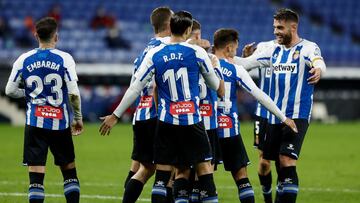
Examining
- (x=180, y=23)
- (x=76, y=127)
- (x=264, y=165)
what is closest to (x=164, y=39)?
(x=180, y=23)

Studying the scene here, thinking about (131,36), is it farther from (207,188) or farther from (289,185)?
(207,188)

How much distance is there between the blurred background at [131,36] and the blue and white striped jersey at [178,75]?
60.8 ft

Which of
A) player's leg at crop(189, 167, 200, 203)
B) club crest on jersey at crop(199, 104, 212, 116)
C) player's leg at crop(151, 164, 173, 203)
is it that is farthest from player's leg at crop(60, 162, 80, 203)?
club crest on jersey at crop(199, 104, 212, 116)

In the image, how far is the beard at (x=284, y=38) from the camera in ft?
35.7

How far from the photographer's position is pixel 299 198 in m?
12.8

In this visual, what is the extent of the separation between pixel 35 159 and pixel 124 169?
690cm

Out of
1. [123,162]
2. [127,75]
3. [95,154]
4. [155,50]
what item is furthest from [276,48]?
[127,75]

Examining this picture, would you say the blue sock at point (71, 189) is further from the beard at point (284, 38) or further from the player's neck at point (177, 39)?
the beard at point (284, 38)

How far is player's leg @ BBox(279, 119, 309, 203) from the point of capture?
34.7 ft

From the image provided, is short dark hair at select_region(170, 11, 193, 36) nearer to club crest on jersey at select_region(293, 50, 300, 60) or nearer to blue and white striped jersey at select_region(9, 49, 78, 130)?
blue and white striped jersey at select_region(9, 49, 78, 130)

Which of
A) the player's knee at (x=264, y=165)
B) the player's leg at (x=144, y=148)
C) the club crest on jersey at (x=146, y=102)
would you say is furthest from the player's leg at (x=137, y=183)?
the player's knee at (x=264, y=165)

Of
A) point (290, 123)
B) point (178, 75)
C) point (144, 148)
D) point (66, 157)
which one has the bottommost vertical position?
point (66, 157)

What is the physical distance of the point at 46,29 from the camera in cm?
1012

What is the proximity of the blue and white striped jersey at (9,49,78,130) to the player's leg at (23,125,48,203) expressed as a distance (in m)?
0.11
